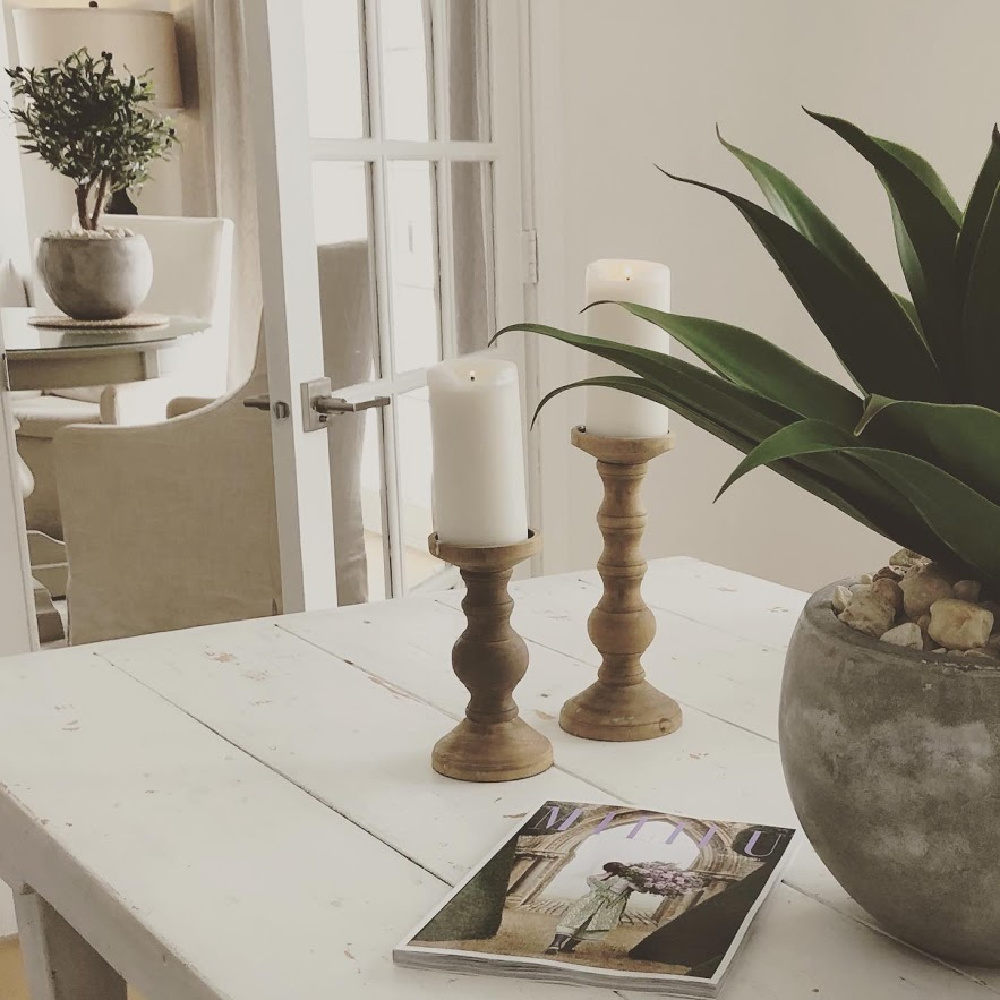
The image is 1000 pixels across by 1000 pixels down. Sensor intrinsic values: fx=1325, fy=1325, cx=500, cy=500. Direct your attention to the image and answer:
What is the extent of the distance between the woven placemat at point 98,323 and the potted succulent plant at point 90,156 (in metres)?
0.02

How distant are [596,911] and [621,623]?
0.32m

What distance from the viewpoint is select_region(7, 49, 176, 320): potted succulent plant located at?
2.76 metres

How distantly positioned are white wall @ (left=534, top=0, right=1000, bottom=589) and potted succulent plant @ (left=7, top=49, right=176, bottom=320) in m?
0.90

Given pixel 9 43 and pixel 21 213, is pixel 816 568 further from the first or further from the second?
pixel 9 43

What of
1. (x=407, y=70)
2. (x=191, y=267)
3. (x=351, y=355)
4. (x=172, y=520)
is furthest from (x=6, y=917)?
(x=191, y=267)

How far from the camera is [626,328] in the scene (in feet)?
3.31

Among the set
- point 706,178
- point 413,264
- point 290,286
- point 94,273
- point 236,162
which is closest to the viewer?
point 290,286

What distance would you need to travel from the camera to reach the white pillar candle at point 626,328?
1.00 m

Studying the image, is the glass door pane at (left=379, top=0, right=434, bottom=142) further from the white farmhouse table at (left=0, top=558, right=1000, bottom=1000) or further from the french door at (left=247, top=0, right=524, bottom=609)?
the white farmhouse table at (left=0, top=558, right=1000, bottom=1000)

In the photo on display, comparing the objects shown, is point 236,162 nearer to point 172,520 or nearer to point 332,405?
point 172,520

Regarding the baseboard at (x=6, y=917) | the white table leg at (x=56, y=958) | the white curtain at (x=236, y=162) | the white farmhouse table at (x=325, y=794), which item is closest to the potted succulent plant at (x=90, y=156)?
the baseboard at (x=6, y=917)

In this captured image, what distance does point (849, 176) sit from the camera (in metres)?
2.38

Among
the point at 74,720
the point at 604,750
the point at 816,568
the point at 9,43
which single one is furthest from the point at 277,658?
the point at 9,43

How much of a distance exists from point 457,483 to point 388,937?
0.30m
